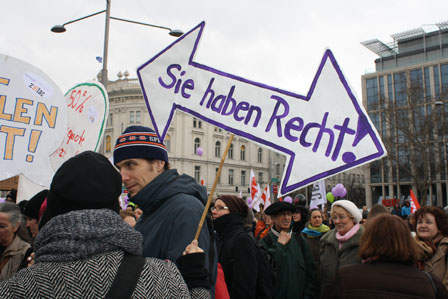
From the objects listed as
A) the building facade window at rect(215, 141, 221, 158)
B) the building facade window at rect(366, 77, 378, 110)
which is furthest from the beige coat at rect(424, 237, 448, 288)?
the building facade window at rect(366, 77, 378, 110)

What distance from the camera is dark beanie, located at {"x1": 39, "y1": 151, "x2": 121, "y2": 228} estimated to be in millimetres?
1461

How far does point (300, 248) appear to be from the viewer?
14.4 feet

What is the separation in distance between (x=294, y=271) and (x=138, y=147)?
2384 millimetres

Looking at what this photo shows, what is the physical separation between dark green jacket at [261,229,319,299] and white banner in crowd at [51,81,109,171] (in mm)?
3161

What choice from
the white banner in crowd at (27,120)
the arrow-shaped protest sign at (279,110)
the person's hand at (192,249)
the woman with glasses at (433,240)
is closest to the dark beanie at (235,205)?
the arrow-shaped protest sign at (279,110)

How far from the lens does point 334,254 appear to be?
4164mm

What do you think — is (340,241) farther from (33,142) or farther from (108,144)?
(108,144)

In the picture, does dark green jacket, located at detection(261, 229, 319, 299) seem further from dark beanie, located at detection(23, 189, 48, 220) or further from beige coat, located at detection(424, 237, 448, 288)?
dark beanie, located at detection(23, 189, 48, 220)

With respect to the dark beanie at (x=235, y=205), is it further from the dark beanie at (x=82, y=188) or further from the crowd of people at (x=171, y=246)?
the dark beanie at (x=82, y=188)

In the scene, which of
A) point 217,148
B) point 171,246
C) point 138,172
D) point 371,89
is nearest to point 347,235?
point 138,172

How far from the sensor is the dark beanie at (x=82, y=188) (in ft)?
4.79

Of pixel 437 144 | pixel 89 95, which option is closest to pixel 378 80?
pixel 437 144

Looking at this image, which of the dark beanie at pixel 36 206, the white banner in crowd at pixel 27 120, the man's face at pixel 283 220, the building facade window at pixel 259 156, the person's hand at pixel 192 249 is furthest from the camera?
the building facade window at pixel 259 156

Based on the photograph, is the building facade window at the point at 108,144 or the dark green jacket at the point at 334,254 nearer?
the dark green jacket at the point at 334,254
